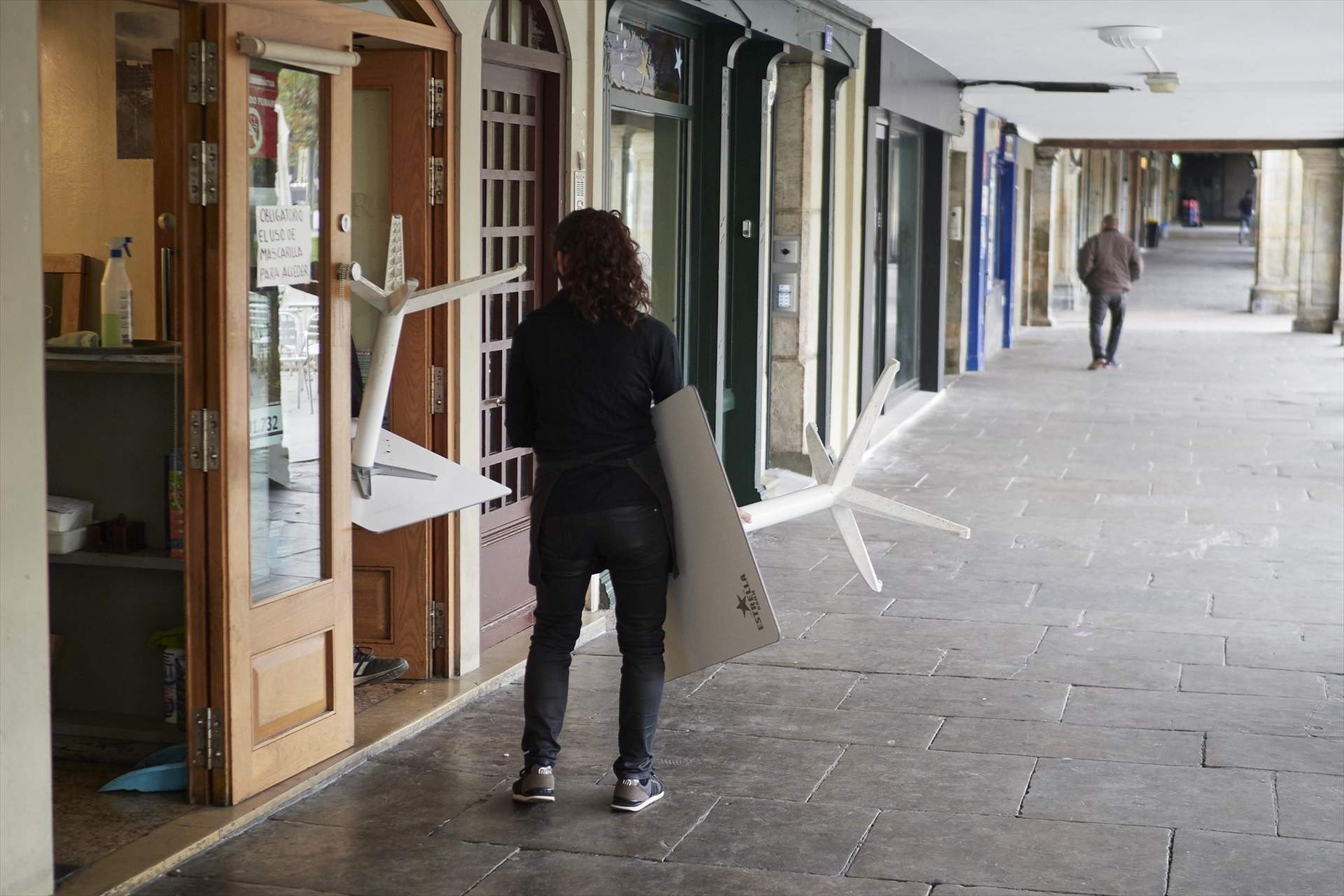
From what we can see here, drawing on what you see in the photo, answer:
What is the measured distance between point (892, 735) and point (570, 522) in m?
1.45

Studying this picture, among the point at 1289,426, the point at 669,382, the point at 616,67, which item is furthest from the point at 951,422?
the point at 669,382

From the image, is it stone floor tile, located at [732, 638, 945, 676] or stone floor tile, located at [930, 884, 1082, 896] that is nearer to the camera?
stone floor tile, located at [930, 884, 1082, 896]

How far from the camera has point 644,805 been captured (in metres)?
4.07

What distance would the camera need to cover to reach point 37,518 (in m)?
3.29

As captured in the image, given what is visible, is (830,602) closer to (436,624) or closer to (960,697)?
(960,697)

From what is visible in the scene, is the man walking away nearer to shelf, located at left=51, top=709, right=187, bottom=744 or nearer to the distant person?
shelf, located at left=51, top=709, right=187, bottom=744

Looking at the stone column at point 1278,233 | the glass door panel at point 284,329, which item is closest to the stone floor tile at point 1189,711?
the glass door panel at point 284,329

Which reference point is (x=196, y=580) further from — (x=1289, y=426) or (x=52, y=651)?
(x=1289, y=426)

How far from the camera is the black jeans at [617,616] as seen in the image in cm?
387

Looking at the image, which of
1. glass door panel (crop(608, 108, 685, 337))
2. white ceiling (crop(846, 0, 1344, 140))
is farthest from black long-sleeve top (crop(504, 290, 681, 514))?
white ceiling (crop(846, 0, 1344, 140))

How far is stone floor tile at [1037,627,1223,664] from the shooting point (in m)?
5.70

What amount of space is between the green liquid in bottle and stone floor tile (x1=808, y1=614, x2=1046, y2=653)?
278cm

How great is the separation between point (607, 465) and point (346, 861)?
3.65ft

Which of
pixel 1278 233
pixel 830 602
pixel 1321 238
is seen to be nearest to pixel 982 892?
pixel 830 602
